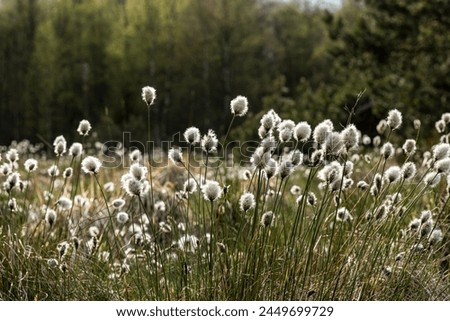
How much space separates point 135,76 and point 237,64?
563 centimetres

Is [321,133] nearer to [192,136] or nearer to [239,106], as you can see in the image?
[239,106]

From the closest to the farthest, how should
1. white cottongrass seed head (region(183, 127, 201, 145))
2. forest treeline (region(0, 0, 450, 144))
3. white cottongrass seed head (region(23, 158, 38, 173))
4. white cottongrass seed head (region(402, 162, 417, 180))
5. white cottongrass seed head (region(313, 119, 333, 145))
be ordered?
white cottongrass seed head (region(313, 119, 333, 145)) < white cottongrass seed head (region(183, 127, 201, 145)) < white cottongrass seed head (region(402, 162, 417, 180)) < white cottongrass seed head (region(23, 158, 38, 173)) < forest treeline (region(0, 0, 450, 144))

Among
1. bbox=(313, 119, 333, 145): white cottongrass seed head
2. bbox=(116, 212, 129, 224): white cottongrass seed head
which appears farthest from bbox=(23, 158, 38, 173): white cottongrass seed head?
bbox=(313, 119, 333, 145): white cottongrass seed head

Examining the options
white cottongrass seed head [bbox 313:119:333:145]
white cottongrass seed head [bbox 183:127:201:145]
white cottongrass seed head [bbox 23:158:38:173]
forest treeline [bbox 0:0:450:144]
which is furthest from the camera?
forest treeline [bbox 0:0:450:144]

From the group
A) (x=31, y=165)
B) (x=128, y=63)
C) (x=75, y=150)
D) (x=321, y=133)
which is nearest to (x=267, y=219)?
(x=321, y=133)

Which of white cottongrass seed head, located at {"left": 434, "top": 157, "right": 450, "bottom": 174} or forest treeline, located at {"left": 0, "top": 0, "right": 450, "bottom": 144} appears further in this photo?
forest treeline, located at {"left": 0, "top": 0, "right": 450, "bottom": 144}

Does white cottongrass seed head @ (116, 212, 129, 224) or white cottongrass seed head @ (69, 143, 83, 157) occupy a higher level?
white cottongrass seed head @ (69, 143, 83, 157)

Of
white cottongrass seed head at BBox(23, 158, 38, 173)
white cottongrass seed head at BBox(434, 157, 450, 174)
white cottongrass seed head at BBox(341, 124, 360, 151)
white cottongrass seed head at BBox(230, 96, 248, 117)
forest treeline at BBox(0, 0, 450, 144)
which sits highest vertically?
white cottongrass seed head at BBox(230, 96, 248, 117)

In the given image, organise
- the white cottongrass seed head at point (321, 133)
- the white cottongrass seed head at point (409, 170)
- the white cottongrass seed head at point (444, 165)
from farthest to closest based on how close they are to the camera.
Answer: the white cottongrass seed head at point (409, 170)
the white cottongrass seed head at point (444, 165)
the white cottongrass seed head at point (321, 133)

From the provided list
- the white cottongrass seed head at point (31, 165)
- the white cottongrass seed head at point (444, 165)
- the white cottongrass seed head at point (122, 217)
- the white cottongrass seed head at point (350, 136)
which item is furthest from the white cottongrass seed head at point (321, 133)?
the white cottongrass seed head at point (31, 165)

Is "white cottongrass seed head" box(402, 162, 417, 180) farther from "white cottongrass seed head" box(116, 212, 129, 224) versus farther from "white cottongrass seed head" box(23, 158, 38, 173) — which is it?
"white cottongrass seed head" box(23, 158, 38, 173)

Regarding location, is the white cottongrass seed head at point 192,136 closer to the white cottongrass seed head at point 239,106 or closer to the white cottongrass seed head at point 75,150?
the white cottongrass seed head at point 239,106

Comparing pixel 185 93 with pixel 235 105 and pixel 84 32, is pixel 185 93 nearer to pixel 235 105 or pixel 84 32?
pixel 84 32

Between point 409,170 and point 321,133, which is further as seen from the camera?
point 409,170
